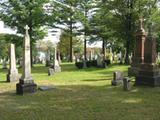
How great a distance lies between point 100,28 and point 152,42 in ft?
99.2

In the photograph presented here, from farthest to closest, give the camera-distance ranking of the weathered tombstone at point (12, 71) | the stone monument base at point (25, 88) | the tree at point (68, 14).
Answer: the tree at point (68, 14), the weathered tombstone at point (12, 71), the stone monument base at point (25, 88)

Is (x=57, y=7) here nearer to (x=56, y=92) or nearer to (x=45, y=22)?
(x=45, y=22)

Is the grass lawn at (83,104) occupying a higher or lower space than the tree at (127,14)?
lower

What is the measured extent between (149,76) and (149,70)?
1.27 ft

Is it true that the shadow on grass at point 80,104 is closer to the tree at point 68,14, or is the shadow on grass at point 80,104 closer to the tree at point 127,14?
the tree at point 127,14

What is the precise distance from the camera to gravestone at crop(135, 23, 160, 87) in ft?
52.4

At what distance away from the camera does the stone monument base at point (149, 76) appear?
15.9 m

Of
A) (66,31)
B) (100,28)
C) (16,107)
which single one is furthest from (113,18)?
(16,107)

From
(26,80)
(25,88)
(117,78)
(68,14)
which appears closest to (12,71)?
(26,80)

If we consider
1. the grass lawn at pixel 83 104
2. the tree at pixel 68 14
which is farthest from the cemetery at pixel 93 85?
the tree at pixel 68 14

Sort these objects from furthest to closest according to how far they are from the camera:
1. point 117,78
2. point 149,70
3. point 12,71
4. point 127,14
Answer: point 127,14 → point 12,71 → point 149,70 → point 117,78

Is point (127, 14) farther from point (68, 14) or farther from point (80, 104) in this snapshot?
point (80, 104)

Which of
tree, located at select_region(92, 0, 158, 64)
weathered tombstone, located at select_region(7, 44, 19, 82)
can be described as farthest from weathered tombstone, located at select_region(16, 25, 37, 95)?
tree, located at select_region(92, 0, 158, 64)

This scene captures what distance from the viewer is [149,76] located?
1620 cm
